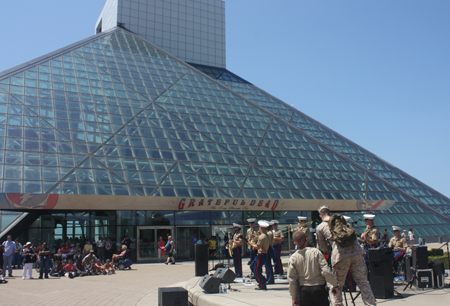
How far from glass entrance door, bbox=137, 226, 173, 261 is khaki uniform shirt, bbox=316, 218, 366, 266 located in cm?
1529

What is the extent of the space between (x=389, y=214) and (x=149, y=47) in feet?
82.5

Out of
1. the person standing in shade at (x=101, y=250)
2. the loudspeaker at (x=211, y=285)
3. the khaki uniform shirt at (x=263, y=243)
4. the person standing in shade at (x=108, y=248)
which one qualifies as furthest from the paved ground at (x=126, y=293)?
the person standing in shade at (x=108, y=248)

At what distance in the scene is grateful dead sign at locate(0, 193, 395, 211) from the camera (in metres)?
17.9

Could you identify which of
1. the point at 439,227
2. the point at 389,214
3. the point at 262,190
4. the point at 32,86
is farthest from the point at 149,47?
the point at 439,227

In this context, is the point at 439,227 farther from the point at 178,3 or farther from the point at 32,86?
the point at 178,3

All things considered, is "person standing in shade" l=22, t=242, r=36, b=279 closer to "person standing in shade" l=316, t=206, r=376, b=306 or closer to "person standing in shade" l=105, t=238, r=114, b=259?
"person standing in shade" l=105, t=238, r=114, b=259

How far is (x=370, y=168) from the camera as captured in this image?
105ft

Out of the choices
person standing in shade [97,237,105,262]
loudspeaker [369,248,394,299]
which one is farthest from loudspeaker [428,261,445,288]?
person standing in shade [97,237,105,262]

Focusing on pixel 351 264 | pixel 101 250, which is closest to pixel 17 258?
pixel 101 250

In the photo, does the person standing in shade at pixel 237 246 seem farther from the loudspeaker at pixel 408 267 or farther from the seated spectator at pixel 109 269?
the seated spectator at pixel 109 269

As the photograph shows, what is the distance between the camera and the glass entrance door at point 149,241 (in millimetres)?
21562

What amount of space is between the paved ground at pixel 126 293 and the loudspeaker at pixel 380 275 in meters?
0.27

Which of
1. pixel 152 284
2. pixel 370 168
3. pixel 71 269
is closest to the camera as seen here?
pixel 152 284

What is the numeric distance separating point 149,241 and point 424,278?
14.9m
